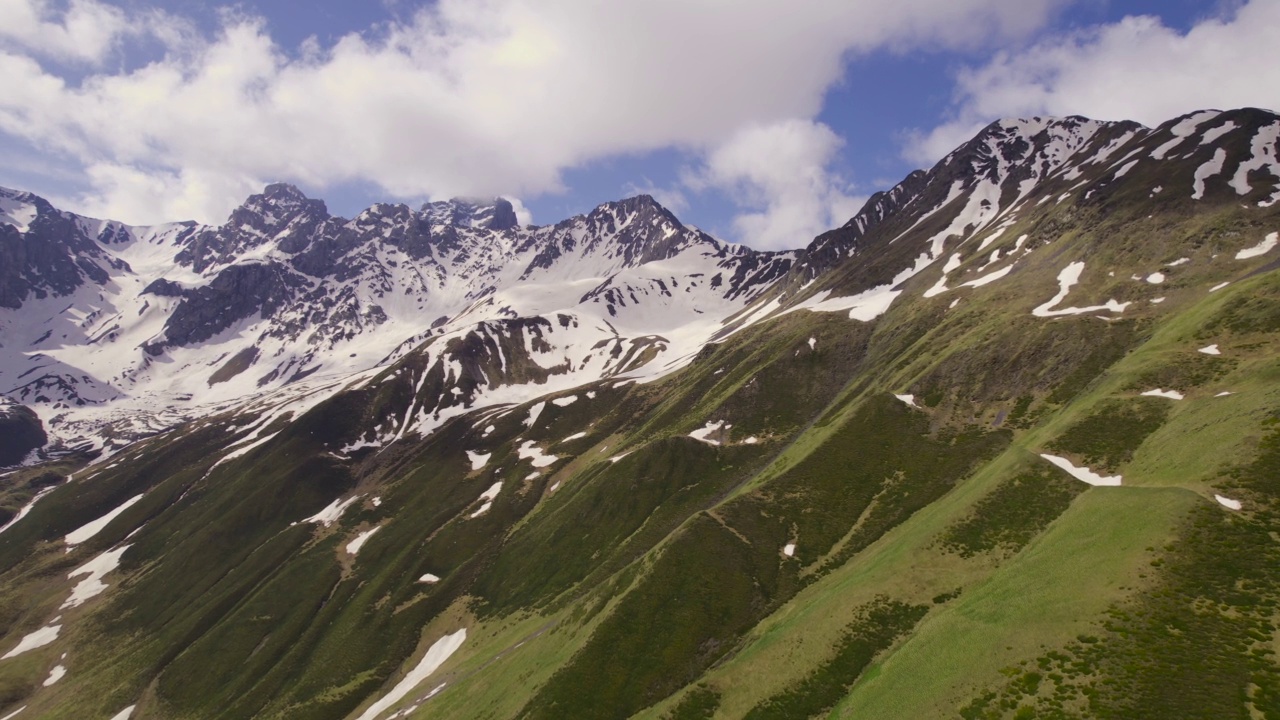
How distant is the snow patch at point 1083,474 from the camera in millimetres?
53906

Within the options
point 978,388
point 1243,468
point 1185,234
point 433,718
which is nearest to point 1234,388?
point 1243,468

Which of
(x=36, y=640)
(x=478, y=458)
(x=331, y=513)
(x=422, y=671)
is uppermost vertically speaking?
(x=331, y=513)

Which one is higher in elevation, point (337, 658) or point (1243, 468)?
point (1243, 468)

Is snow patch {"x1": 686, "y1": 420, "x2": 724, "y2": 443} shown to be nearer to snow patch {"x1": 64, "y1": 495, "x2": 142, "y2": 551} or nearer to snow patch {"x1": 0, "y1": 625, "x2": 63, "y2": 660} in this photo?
snow patch {"x1": 0, "y1": 625, "x2": 63, "y2": 660}

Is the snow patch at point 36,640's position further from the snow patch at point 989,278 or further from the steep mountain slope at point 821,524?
the snow patch at point 989,278

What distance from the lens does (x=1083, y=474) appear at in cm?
5700

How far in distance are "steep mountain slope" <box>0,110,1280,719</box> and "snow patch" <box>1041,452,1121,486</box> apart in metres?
0.50

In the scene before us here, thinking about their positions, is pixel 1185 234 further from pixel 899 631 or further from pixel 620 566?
pixel 620 566

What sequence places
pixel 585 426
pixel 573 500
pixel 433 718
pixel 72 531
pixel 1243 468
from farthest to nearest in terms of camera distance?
pixel 72 531
pixel 585 426
pixel 573 500
pixel 433 718
pixel 1243 468

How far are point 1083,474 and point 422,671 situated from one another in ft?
299

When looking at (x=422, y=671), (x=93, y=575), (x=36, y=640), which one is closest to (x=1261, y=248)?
(x=422, y=671)

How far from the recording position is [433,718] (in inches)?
2694

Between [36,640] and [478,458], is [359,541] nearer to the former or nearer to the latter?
[478,458]

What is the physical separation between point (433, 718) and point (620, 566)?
31.1 metres
